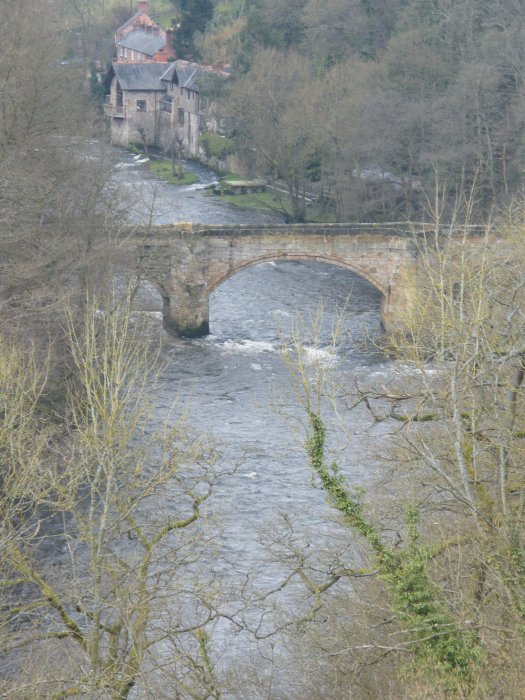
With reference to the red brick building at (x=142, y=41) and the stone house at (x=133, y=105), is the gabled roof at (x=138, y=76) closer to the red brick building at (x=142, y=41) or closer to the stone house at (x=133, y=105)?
the stone house at (x=133, y=105)

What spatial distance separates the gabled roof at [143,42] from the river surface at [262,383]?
25.6 m

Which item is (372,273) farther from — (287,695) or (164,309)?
(287,695)

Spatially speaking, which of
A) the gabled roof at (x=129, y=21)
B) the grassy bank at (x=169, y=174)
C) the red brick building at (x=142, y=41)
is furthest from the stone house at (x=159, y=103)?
the gabled roof at (x=129, y=21)

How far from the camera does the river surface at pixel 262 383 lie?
76.4 ft

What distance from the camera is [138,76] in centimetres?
7112

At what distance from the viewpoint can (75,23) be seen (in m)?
83.9

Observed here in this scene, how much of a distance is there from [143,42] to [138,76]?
9306 millimetres

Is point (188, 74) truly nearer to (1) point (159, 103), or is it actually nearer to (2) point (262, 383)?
(1) point (159, 103)

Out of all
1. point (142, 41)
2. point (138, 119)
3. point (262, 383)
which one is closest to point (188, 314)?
point (262, 383)

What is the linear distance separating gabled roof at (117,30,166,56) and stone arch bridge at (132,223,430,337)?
1607 inches

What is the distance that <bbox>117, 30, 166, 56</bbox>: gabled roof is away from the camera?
76769mm

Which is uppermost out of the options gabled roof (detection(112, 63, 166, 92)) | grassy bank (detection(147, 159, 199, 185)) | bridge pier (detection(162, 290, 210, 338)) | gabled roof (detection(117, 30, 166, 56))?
gabled roof (detection(117, 30, 166, 56))

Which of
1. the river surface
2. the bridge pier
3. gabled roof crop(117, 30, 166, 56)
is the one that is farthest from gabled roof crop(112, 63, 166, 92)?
the bridge pier

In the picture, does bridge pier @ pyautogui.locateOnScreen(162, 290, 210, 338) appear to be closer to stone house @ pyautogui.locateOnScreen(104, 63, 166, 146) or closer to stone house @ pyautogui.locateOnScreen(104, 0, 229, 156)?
stone house @ pyautogui.locateOnScreen(104, 0, 229, 156)
